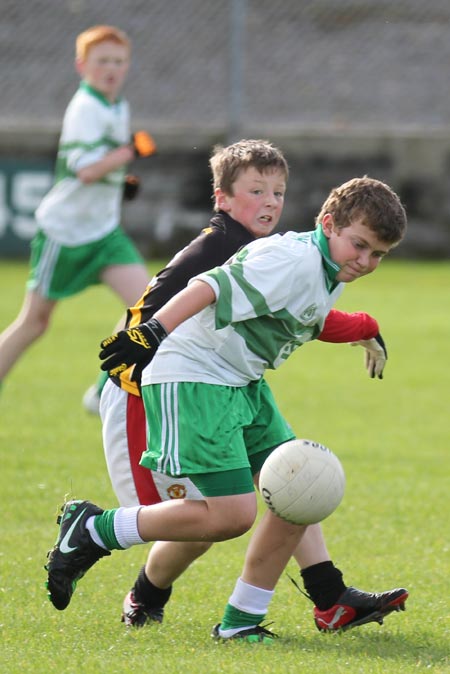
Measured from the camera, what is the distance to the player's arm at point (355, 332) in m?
4.70

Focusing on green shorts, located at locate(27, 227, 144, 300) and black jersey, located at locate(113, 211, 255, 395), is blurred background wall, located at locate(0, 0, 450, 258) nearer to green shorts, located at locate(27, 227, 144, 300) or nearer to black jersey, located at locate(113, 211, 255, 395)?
green shorts, located at locate(27, 227, 144, 300)

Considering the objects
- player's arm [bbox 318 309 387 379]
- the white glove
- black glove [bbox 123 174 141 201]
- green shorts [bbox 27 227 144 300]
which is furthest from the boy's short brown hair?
black glove [bbox 123 174 141 201]

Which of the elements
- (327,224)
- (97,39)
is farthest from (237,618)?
(97,39)

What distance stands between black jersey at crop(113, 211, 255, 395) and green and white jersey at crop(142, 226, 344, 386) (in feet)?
0.76

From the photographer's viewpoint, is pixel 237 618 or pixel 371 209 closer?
pixel 371 209

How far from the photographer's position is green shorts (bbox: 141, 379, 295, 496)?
422 centimetres

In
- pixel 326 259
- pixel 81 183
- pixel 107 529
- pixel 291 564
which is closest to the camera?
pixel 326 259

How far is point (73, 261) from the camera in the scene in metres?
8.66

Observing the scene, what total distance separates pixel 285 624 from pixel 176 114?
13907 millimetres

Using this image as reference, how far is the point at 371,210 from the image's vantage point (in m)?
4.21

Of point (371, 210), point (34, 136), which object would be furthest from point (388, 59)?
point (371, 210)

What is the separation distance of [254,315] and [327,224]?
399 millimetres

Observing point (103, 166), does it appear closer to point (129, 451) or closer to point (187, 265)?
point (187, 265)

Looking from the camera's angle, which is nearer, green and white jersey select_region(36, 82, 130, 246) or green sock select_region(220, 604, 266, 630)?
green sock select_region(220, 604, 266, 630)
